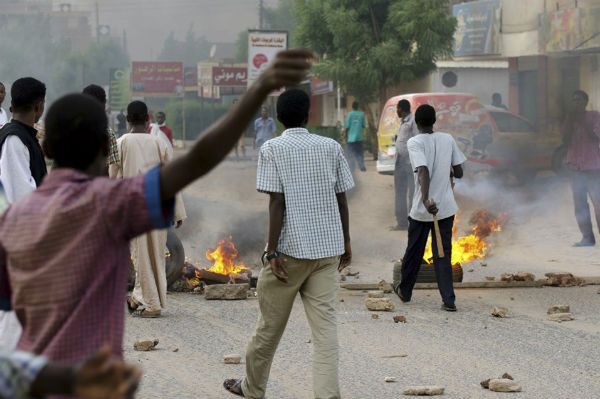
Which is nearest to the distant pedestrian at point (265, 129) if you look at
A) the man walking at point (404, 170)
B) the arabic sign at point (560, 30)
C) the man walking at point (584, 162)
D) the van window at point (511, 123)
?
the arabic sign at point (560, 30)

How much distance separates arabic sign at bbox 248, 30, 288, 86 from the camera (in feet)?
88.5

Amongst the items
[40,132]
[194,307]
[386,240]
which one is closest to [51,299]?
[40,132]

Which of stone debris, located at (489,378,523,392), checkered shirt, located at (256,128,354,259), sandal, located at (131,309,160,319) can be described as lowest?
sandal, located at (131,309,160,319)

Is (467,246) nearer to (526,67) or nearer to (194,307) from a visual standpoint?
(194,307)

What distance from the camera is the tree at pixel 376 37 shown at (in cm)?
3266

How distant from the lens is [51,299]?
318 centimetres

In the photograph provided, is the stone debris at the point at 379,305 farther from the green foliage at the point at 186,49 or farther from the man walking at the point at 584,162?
the green foliage at the point at 186,49

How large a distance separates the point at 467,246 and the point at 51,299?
36.0ft

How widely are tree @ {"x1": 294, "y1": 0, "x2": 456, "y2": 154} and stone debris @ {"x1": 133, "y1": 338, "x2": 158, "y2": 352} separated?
24.4 m

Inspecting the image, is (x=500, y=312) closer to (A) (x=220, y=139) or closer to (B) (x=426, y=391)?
(B) (x=426, y=391)

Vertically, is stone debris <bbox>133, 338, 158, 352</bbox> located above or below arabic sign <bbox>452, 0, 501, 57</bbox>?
below

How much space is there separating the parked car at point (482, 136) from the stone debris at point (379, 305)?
415 inches

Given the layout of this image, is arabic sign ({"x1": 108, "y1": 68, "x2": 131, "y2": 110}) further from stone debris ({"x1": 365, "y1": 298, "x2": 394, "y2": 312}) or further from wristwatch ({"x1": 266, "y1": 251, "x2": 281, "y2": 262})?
wristwatch ({"x1": 266, "y1": 251, "x2": 281, "y2": 262})

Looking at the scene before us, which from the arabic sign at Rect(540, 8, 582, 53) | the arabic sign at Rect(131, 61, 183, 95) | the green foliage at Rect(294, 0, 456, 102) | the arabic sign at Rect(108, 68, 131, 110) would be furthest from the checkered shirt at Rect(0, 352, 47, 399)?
the arabic sign at Rect(131, 61, 183, 95)
